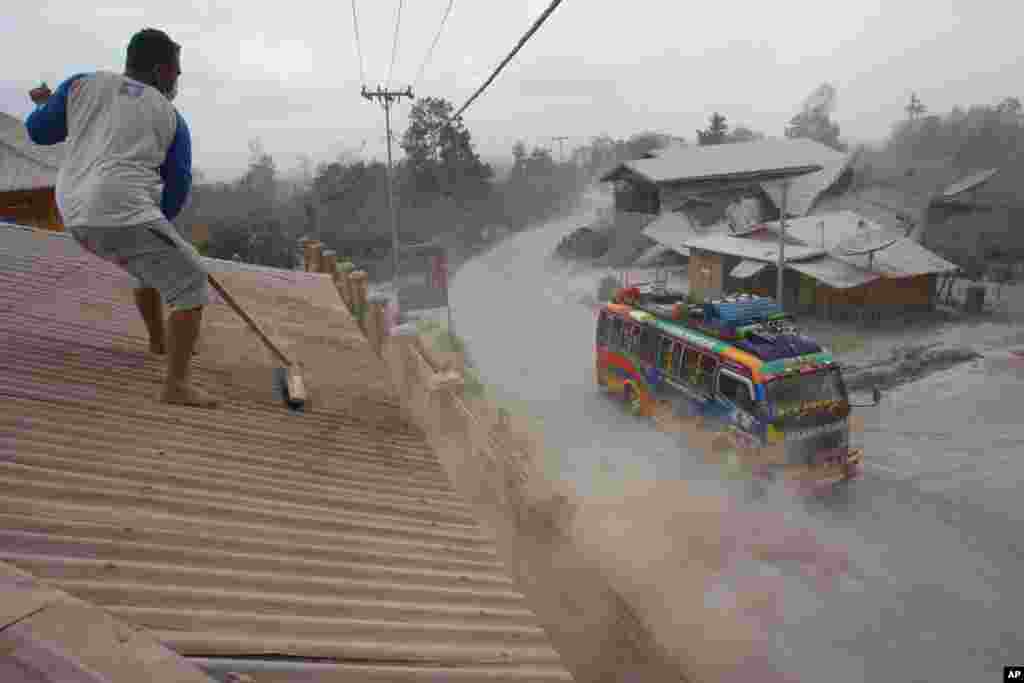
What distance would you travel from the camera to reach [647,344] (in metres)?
14.8

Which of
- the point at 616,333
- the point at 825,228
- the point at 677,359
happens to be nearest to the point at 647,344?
the point at 677,359

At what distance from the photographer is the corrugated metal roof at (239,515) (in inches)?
83.2

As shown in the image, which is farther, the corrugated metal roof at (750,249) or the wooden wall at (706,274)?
the wooden wall at (706,274)

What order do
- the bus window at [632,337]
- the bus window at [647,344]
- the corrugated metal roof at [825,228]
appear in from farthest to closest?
the corrugated metal roof at [825,228] < the bus window at [632,337] < the bus window at [647,344]

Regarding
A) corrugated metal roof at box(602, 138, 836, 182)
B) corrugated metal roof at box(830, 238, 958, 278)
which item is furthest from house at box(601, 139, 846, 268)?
corrugated metal roof at box(830, 238, 958, 278)

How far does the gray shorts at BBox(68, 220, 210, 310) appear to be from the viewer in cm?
347

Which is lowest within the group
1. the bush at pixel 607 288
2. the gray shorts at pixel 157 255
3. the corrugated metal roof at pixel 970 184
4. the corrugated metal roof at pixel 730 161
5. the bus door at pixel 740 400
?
the bush at pixel 607 288

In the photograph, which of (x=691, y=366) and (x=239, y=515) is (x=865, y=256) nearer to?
(x=691, y=366)

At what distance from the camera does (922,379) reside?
17.2 m

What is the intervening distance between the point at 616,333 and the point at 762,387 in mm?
5515

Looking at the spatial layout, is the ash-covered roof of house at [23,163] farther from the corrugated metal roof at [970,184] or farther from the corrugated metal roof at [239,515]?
the corrugated metal roof at [970,184]

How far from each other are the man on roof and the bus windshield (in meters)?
9.37

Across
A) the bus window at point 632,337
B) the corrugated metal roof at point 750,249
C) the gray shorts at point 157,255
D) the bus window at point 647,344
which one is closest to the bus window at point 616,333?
the bus window at point 632,337

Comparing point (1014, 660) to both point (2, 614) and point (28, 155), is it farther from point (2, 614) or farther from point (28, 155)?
point (28, 155)
